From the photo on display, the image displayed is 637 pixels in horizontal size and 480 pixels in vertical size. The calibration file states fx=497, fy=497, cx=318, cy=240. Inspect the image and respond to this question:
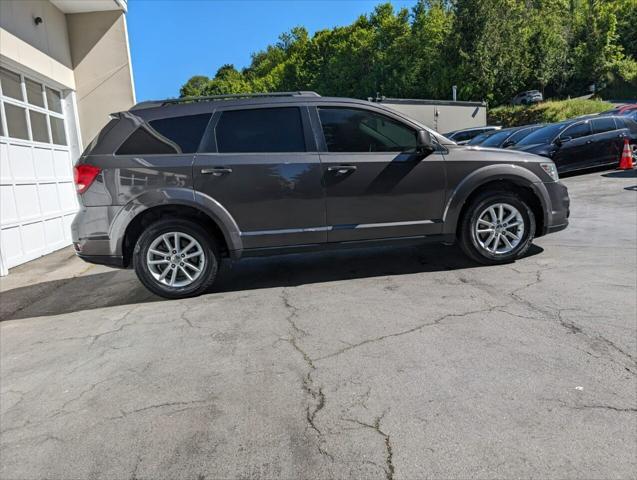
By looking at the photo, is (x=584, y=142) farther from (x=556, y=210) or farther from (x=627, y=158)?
(x=556, y=210)

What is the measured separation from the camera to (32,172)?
28.8 feet

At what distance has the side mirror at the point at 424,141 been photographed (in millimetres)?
5016

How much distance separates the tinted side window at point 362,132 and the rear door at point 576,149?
896cm

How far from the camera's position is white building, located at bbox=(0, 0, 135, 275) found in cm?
809

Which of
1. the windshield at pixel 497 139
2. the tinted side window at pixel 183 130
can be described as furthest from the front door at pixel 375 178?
the windshield at pixel 497 139

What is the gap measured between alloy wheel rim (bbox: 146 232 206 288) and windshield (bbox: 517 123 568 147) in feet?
35.6

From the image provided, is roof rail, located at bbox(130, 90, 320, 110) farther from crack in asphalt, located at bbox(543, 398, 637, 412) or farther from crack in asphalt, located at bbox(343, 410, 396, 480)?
crack in asphalt, located at bbox(543, 398, 637, 412)

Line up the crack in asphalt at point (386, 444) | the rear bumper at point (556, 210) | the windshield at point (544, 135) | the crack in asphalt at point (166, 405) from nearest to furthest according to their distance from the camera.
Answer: the crack in asphalt at point (386, 444), the crack in asphalt at point (166, 405), the rear bumper at point (556, 210), the windshield at point (544, 135)

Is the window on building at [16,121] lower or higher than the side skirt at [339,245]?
higher

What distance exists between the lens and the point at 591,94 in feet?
148

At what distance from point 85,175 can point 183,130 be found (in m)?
1.04

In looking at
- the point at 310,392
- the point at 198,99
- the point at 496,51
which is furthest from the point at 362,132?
the point at 496,51

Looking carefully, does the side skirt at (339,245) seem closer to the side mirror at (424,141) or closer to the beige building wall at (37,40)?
the side mirror at (424,141)

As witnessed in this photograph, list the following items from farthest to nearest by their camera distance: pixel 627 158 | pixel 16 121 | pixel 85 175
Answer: pixel 627 158
pixel 16 121
pixel 85 175
